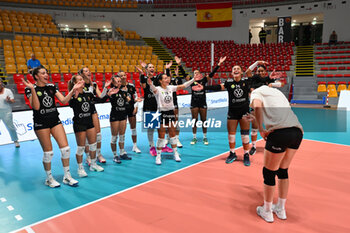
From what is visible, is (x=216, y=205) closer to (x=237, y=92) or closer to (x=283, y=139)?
(x=283, y=139)

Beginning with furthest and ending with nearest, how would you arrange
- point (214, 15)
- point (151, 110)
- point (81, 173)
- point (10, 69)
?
point (214, 15)
point (10, 69)
point (151, 110)
point (81, 173)

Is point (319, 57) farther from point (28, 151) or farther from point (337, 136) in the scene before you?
point (28, 151)

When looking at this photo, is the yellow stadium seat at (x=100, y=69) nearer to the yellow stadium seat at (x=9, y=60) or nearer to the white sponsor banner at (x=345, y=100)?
the yellow stadium seat at (x=9, y=60)

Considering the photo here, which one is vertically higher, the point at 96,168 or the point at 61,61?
the point at 61,61

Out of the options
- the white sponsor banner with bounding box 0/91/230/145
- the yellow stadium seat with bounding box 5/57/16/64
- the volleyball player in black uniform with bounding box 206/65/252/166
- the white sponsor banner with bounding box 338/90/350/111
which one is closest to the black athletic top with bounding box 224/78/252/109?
the volleyball player in black uniform with bounding box 206/65/252/166

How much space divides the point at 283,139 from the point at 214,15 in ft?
80.5

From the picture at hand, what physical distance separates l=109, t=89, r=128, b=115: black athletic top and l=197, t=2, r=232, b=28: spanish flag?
21850 mm

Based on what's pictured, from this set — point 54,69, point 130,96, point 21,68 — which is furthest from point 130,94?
point 21,68

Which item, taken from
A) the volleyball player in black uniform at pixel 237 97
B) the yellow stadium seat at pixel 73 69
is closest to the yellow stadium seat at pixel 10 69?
the yellow stadium seat at pixel 73 69

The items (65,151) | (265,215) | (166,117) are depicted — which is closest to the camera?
(265,215)

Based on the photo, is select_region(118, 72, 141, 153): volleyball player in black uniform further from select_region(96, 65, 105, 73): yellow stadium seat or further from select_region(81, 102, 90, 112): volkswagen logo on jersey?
select_region(96, 65, 105, 73): yellow stadium seat

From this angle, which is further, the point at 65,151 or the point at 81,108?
the point at 81,108

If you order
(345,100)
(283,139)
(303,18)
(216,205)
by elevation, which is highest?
(303,18)

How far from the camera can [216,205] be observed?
157 inches
